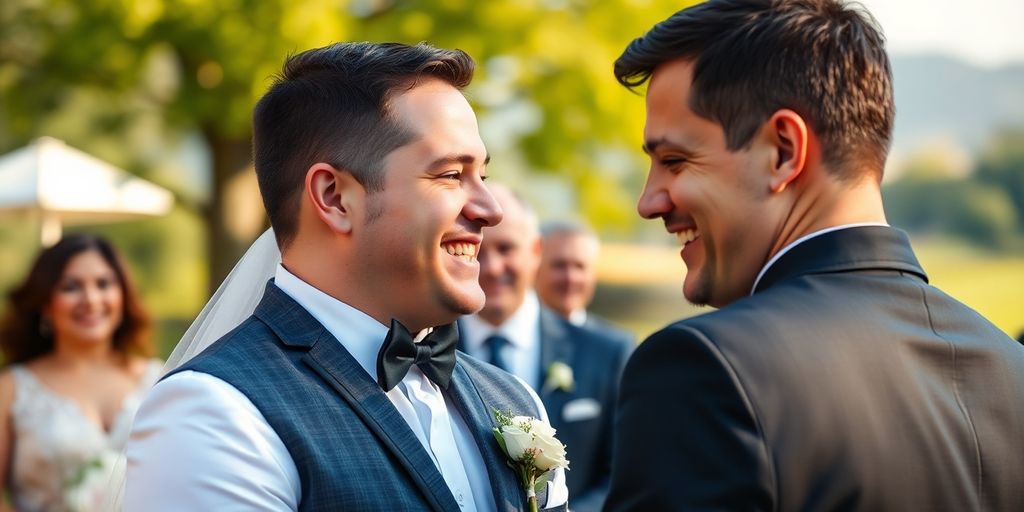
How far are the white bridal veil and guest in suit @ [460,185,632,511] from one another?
8.86 feet

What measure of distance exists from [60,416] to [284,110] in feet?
13.4

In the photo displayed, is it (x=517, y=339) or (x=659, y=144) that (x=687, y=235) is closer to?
(x=659, y=144)

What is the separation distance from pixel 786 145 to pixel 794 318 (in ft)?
1.15

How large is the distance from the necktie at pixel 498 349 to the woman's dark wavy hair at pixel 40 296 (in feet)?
7.52

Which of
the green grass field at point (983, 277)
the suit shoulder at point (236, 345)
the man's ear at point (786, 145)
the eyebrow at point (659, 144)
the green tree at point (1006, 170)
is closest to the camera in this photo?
the man's ear at point (786, 145)

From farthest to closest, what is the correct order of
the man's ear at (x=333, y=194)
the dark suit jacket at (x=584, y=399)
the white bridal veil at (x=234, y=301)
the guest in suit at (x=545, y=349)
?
1. the guest in suit at (x=545, y=349)
2. the dark suit jacket at (x=584, y=399)
3. the white bridal veil at (x=234, y=301)
4. the man's ear at (x=333, y=194)

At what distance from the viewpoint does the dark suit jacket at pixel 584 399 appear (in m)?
5.50

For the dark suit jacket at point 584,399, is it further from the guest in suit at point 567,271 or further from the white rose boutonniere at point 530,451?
the white rose boutonniere at point 530,451

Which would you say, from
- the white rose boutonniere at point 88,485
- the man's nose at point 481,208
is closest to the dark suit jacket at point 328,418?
the man's nose at point 481,208

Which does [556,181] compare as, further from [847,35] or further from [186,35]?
[847,35]

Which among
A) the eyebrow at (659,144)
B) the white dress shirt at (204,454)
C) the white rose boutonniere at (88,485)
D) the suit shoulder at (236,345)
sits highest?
the eyebrow at (659,144)

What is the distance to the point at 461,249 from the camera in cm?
277

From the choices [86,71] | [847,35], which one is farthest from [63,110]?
[847,35]

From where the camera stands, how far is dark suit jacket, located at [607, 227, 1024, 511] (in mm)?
1798
